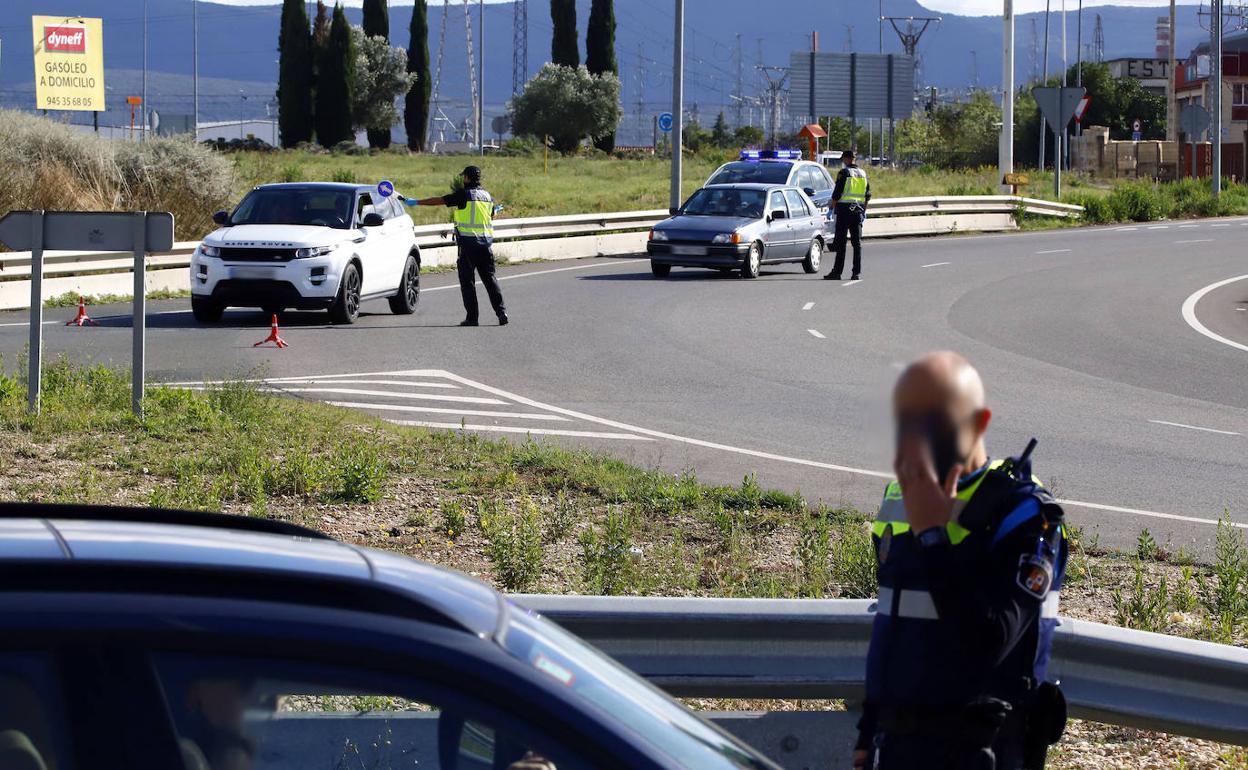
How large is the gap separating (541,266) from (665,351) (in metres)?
11.6

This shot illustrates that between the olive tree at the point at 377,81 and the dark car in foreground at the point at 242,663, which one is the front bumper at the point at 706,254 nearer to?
the dark car in foreground at the point at 242,663

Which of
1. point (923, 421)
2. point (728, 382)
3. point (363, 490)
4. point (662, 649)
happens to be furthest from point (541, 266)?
point (923, 421)

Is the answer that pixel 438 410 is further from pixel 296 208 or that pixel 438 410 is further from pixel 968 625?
pixel 968 625

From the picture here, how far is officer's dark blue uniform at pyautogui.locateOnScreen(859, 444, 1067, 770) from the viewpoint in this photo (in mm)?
3348

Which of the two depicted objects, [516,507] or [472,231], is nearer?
[516,507]

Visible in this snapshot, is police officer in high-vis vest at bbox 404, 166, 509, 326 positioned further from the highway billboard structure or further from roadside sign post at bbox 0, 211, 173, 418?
the highway billboard structure

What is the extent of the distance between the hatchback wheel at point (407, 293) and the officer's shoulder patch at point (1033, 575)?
1794 cm

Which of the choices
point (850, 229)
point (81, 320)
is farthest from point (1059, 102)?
point (81, 320)

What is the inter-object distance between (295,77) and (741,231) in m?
62.7

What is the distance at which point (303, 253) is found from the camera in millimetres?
18844

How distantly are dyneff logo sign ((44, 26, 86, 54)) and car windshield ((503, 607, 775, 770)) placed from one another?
41910 millimetres

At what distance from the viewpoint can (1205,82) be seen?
88.2 meters

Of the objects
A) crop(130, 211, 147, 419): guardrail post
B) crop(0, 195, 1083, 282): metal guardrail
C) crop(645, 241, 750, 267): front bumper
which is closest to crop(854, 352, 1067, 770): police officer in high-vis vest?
crop(130, 211, 147, 419): guardrail post

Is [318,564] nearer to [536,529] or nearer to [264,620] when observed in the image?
[264,620]
